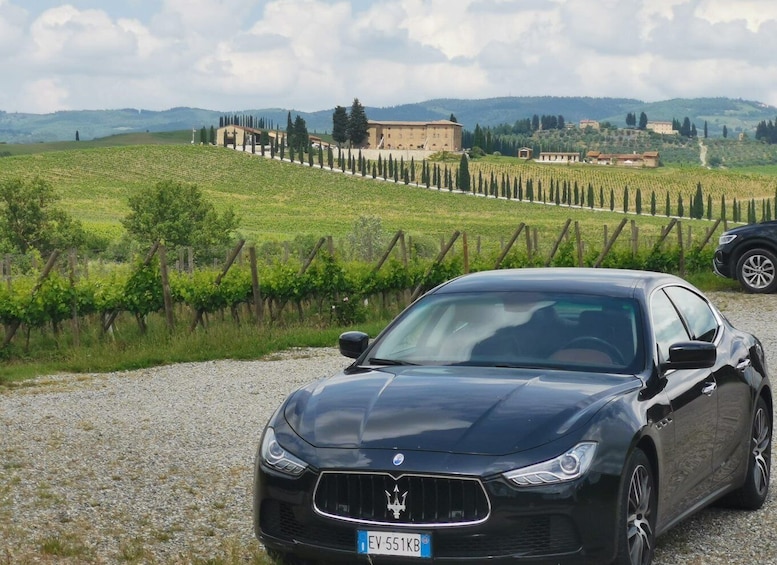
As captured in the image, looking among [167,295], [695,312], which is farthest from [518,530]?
[167,295]

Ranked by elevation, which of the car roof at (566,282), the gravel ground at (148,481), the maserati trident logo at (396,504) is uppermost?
the car roof at (566,282)

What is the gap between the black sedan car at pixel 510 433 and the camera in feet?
17.1

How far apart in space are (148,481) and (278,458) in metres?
3.26

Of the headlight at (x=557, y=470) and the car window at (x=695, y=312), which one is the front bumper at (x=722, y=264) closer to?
the car window at (x=695, y=312)

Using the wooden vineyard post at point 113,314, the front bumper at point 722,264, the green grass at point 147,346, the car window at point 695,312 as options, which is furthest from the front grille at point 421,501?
the front bumper at point 722,264

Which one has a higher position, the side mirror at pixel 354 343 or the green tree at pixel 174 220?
the side mirror at pixel 354 343

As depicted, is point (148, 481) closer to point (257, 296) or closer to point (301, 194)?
point (257, 296)

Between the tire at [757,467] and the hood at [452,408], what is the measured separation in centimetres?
194

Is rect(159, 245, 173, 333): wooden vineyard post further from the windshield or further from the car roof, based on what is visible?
the windshield

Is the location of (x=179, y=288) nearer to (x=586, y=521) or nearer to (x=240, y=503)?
(x=240, y=503)

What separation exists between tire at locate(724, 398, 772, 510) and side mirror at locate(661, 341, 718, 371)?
157 cm

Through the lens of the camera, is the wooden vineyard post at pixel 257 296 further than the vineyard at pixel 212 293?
Yes

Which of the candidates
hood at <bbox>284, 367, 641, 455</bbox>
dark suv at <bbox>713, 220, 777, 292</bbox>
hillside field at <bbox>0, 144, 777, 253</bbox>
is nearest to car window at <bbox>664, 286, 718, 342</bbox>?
hood at <bbox>284, 367, 641, 455</bbox>

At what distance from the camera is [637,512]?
571cm
